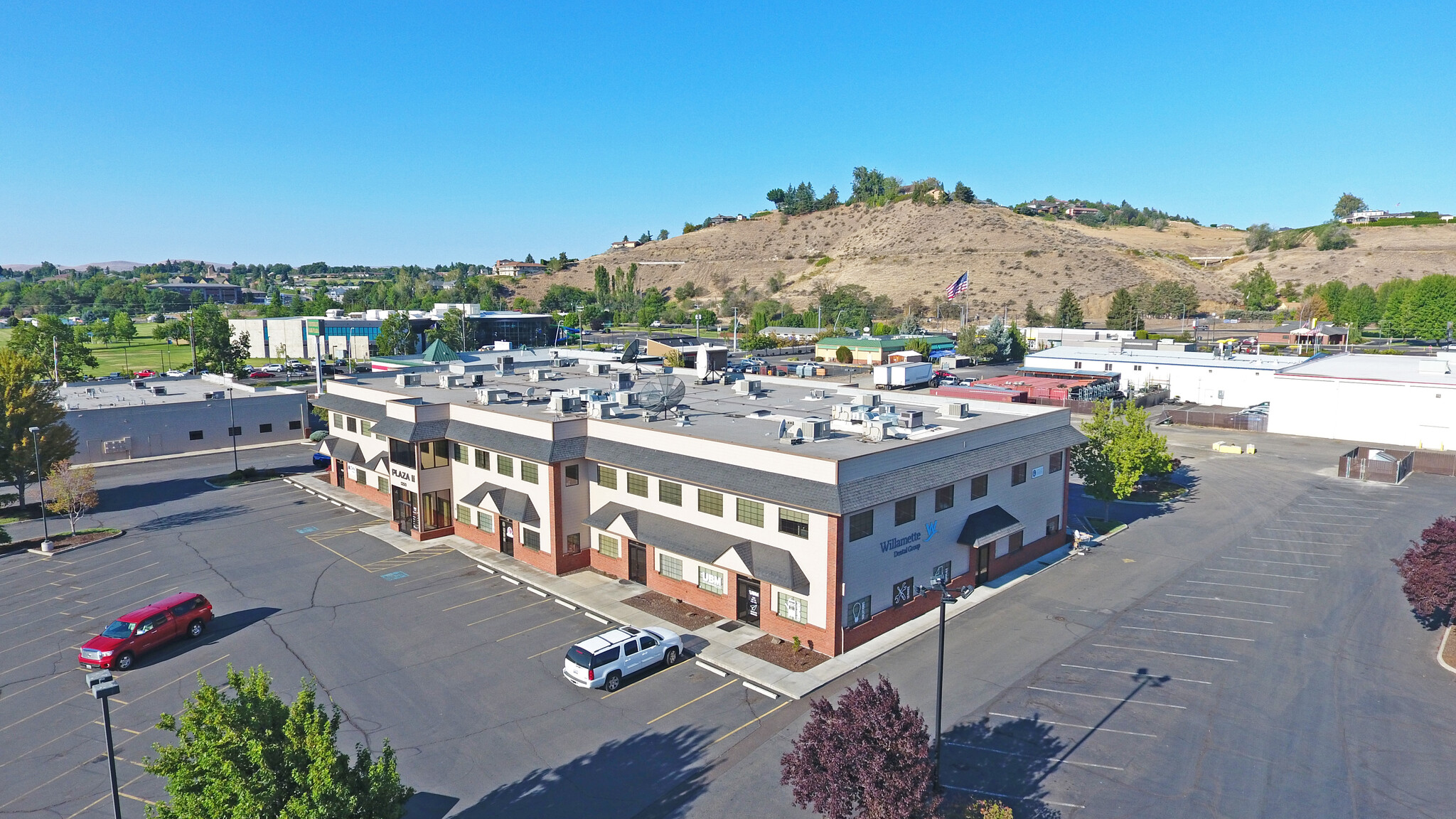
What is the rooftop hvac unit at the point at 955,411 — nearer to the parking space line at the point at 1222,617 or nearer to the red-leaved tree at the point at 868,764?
the parking space line at the point at 1222,617

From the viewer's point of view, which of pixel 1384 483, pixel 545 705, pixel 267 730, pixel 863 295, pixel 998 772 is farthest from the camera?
pixel 863 295

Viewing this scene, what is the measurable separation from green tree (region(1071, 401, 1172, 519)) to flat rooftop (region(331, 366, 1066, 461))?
6.65 m

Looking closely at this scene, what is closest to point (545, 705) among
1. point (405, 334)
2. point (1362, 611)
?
point (1362, 611)

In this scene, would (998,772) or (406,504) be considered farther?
(406,504)

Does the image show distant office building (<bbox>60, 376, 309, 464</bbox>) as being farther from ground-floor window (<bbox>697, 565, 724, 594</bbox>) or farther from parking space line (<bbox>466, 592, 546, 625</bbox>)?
ground-floor window (<bbox>697, 565, 724, 594</bbox>)

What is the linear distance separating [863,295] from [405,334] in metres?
103

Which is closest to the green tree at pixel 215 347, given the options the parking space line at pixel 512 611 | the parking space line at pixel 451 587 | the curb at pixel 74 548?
the curb at pixel 74 548

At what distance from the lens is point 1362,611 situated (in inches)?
1222

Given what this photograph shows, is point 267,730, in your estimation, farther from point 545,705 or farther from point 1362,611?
point 1362,611

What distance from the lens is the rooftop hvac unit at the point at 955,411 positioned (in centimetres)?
3822

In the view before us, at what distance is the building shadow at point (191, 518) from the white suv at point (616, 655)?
97.7ft

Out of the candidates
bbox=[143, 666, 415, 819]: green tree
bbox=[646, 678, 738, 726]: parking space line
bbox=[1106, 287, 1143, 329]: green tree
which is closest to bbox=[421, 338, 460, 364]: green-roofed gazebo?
bbox=[646, 678, 738, 726]: parking space line

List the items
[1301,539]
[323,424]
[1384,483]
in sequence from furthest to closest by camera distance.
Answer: [323,424], [1384,483], [1301,539]

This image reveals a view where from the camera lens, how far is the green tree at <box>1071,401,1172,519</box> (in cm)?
Answer: 4331
